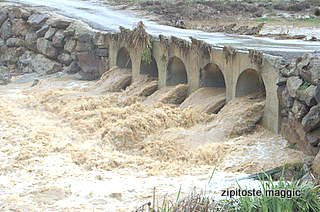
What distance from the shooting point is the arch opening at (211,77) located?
14.8m

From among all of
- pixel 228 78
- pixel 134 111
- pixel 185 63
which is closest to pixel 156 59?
pixel 185 63

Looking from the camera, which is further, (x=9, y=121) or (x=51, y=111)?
(x=51, y=111)

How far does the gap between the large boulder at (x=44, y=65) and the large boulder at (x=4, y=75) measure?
3.09 feet

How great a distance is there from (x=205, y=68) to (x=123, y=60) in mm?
5068

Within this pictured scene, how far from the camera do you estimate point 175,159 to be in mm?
A: 11602

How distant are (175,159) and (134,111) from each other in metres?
3.26

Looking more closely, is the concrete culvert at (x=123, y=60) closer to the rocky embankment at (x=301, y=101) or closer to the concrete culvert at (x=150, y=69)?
the concrete culvert at (x=150, y=69)

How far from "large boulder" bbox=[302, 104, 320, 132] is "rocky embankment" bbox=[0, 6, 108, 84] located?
10.3 meters

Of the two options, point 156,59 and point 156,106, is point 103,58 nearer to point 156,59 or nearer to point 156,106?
point 156,59

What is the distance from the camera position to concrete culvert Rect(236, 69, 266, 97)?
43.3 ft

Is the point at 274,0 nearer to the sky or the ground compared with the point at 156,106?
nearer to the sky

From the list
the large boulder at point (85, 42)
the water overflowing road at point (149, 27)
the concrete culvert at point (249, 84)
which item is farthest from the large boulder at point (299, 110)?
the large boulder at point (85, 42)

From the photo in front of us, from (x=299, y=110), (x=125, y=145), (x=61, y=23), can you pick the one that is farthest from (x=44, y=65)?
(x=299, y=110)

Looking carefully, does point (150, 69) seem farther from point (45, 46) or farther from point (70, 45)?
point (45, 46)
